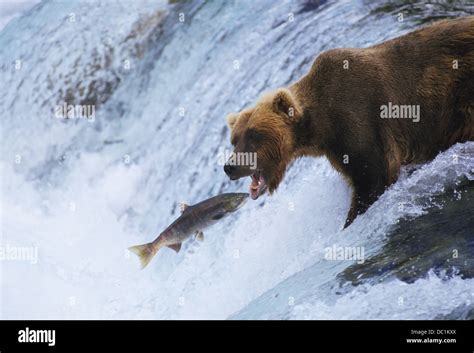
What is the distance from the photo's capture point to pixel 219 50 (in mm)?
10156

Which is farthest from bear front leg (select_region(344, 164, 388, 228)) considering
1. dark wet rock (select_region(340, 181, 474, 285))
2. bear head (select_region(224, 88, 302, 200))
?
bear head (select_region(224, 88, 302, 200))

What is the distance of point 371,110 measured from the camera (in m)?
6.85

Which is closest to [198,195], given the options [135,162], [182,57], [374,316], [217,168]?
[217,168]

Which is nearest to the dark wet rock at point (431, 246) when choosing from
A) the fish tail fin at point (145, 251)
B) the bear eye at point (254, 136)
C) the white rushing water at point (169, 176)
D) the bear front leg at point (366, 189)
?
the white rushing water at point (169, 176)

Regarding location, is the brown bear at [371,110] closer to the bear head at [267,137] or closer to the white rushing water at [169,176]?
the bear head at [267,137]

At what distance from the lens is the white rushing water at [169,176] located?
694cm

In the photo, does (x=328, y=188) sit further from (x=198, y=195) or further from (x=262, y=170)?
(x=198, y=195)

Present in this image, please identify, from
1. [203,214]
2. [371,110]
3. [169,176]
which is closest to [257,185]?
[203,214]

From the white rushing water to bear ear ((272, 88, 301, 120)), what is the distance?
2.60 ft

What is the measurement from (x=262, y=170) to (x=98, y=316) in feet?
8.54

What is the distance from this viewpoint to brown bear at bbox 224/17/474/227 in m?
6.81
